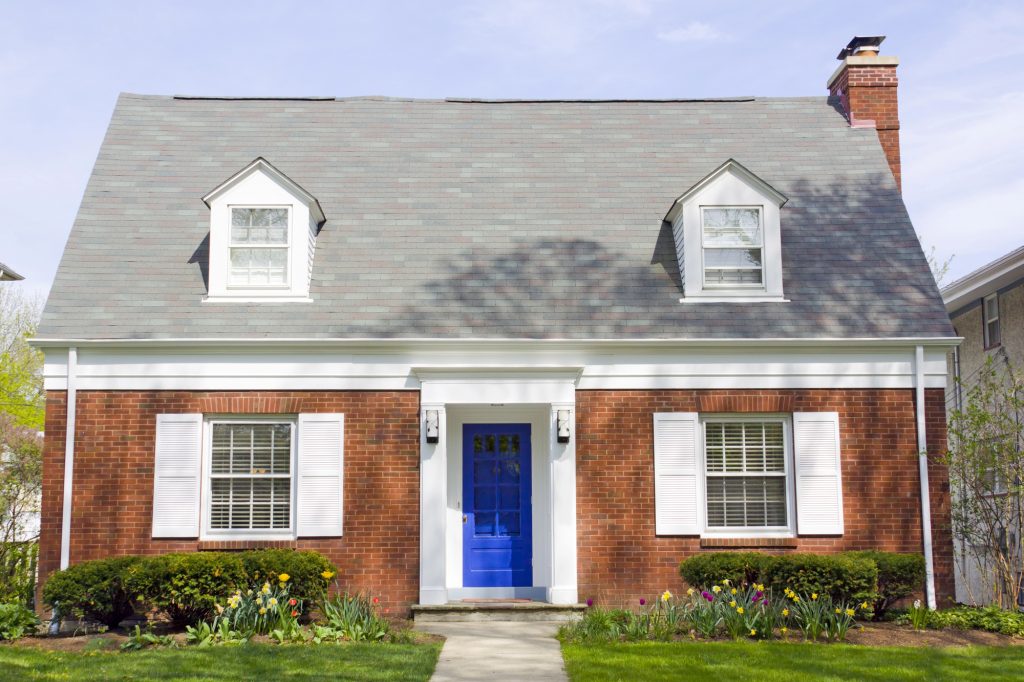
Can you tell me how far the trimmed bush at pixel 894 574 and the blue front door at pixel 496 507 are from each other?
170 inches

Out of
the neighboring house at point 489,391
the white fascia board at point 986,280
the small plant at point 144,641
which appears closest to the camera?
the small plant at point 144,641

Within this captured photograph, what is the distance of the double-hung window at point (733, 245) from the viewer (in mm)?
14391

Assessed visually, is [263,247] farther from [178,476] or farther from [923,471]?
[923,471]

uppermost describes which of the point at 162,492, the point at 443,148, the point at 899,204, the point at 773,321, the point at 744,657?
the point at 443,148

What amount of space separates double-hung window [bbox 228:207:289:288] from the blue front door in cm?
348

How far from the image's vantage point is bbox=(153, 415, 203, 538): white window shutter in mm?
13094

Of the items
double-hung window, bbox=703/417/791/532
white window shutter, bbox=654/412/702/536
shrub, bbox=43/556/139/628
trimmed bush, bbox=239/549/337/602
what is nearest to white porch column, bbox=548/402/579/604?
white window shutter, bbox=654/412/702/536

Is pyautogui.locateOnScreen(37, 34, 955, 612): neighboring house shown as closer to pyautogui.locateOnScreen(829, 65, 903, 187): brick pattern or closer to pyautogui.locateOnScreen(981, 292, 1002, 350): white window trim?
pyautogui.locateOnScreen(829, 65, 903, 187): brick pattern

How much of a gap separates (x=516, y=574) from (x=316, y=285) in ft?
16.0

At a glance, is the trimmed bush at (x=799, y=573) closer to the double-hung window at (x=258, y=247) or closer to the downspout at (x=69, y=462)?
the double-hung window at (x=258, y=247)

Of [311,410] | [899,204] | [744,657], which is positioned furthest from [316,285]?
[899,204]

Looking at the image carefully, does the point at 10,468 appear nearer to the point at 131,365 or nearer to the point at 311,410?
the point at 131,365

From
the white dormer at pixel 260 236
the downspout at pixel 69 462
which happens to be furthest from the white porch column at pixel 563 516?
the downspout at pixel 69 462

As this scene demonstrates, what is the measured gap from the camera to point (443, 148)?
54.6 feet
